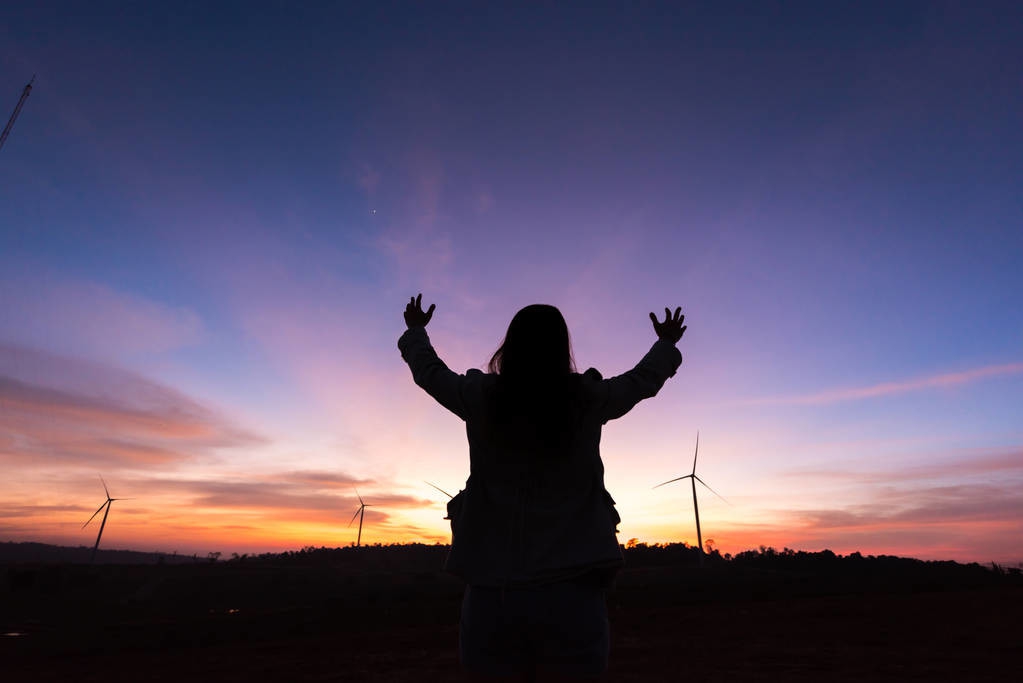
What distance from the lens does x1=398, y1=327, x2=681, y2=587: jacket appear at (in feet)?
8.45

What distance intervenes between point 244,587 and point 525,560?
41.4m

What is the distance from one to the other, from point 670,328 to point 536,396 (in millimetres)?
1205

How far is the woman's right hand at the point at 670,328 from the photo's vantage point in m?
3.51

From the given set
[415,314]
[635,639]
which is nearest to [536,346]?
[415,314]

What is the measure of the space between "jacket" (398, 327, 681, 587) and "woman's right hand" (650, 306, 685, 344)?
688mm

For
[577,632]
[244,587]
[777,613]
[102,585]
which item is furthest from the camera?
[102,585]

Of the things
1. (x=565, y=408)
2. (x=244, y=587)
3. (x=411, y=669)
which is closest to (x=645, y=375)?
(x=565, y=408)

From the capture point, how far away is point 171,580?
3928 centimetres

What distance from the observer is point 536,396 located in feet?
8.74

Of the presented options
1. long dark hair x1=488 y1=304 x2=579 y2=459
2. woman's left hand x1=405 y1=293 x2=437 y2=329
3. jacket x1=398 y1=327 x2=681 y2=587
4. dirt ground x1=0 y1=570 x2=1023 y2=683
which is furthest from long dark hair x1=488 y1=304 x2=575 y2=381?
dirt ground x1=0 y1=570 x2=1023 y2=683

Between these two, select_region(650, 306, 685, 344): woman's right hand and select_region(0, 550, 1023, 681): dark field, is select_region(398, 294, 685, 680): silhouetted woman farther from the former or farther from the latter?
select_region(0, 550, 1023, 681): dark field

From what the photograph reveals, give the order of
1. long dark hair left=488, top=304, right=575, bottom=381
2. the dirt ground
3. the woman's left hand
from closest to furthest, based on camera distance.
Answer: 1. long dark hair left=488, top=304, right=575, bottom=381
2. the woman's left hand
3. the dirt ground

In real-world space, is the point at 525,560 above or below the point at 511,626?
above

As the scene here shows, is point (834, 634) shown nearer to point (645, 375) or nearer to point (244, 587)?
point (645, 375)
